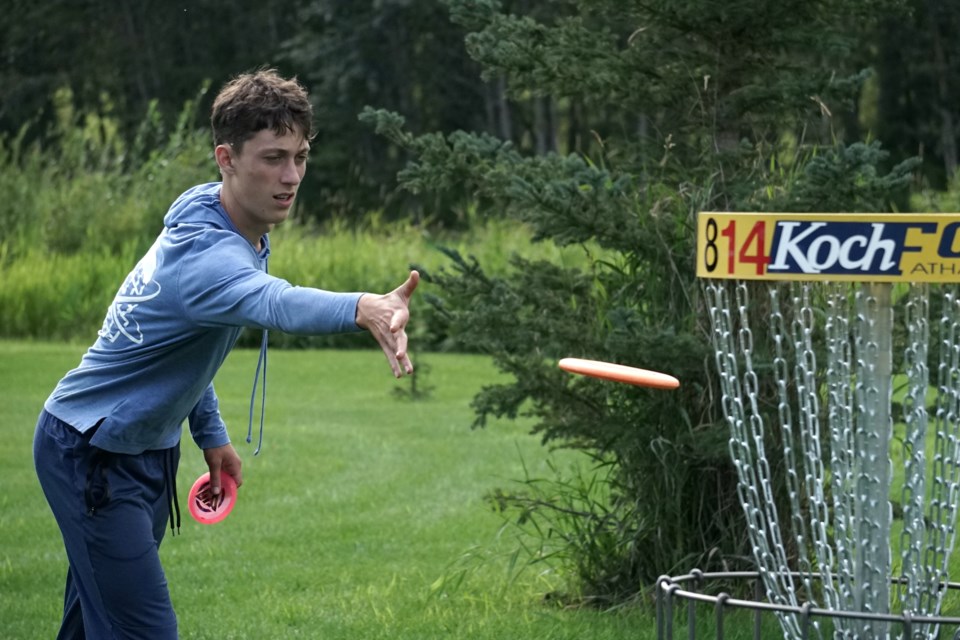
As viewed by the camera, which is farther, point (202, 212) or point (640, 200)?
point (640, 200)

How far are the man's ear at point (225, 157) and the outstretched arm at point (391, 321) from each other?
0.84 meters

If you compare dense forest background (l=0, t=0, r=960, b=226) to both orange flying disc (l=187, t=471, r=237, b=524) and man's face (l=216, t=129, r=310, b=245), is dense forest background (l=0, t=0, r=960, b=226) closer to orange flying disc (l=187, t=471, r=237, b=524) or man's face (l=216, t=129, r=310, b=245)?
orange flying disc (l=187, t=471, r=237, b=524)

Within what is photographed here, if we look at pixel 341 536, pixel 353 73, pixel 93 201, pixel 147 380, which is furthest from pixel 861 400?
pixel 353 73

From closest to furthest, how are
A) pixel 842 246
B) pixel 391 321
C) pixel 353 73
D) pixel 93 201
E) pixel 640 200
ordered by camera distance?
pixel 391 321
pixel 842 246
pixel 640 200
pixel 93 201
pixel 353 73

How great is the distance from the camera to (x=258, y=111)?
3.56 metres

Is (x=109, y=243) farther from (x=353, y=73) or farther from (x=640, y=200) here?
(x=353, y=73)

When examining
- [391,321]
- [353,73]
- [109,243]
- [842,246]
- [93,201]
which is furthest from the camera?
[353,73]

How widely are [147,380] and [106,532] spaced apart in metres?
0.40

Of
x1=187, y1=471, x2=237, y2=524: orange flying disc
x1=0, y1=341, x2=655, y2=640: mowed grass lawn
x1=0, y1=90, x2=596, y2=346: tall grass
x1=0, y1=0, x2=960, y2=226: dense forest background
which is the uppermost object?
x1=0, y1=0, x2=960, y2=226: dense forest background

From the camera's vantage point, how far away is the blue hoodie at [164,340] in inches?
133

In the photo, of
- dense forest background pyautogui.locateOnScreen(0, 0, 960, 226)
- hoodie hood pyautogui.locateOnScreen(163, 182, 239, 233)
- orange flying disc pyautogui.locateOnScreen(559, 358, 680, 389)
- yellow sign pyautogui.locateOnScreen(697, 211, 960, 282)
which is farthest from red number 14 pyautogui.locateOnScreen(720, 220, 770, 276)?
dense forest background pyautogui.locateOnScreen(0, 0, 960, 226)

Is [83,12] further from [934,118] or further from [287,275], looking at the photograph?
[287,275]

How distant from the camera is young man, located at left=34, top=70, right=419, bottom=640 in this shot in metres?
3.55

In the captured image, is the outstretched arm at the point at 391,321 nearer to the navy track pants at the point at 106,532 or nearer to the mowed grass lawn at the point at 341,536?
the navy track pants at the point at 106,532
